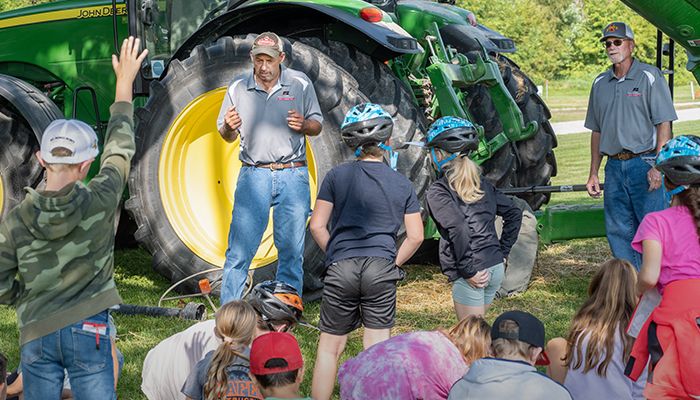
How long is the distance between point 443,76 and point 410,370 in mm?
3423

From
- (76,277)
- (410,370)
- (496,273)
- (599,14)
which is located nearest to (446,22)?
(496,273)

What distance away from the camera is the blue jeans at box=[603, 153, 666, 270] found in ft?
22.8

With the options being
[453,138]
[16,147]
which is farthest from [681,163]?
[16,147]

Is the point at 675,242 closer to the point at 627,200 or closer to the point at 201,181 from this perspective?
the point at 627,200

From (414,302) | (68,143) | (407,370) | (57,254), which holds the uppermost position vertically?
(68,143)

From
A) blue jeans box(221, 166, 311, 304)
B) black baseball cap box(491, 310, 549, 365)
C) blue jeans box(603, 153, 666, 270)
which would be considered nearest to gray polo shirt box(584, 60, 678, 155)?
blue jeans box(603, 153, 666, 270)

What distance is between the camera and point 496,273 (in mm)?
5445

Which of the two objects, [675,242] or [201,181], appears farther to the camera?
[201,181]

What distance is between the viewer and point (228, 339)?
4316 mm

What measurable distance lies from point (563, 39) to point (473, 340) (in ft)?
120

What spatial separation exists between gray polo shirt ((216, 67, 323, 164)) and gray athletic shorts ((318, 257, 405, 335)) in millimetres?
1456

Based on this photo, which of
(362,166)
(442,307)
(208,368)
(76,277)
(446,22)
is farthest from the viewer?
(446,22)

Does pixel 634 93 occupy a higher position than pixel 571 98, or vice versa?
pixel 634 93

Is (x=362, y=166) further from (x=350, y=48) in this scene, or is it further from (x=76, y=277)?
(x=350, y=48)
